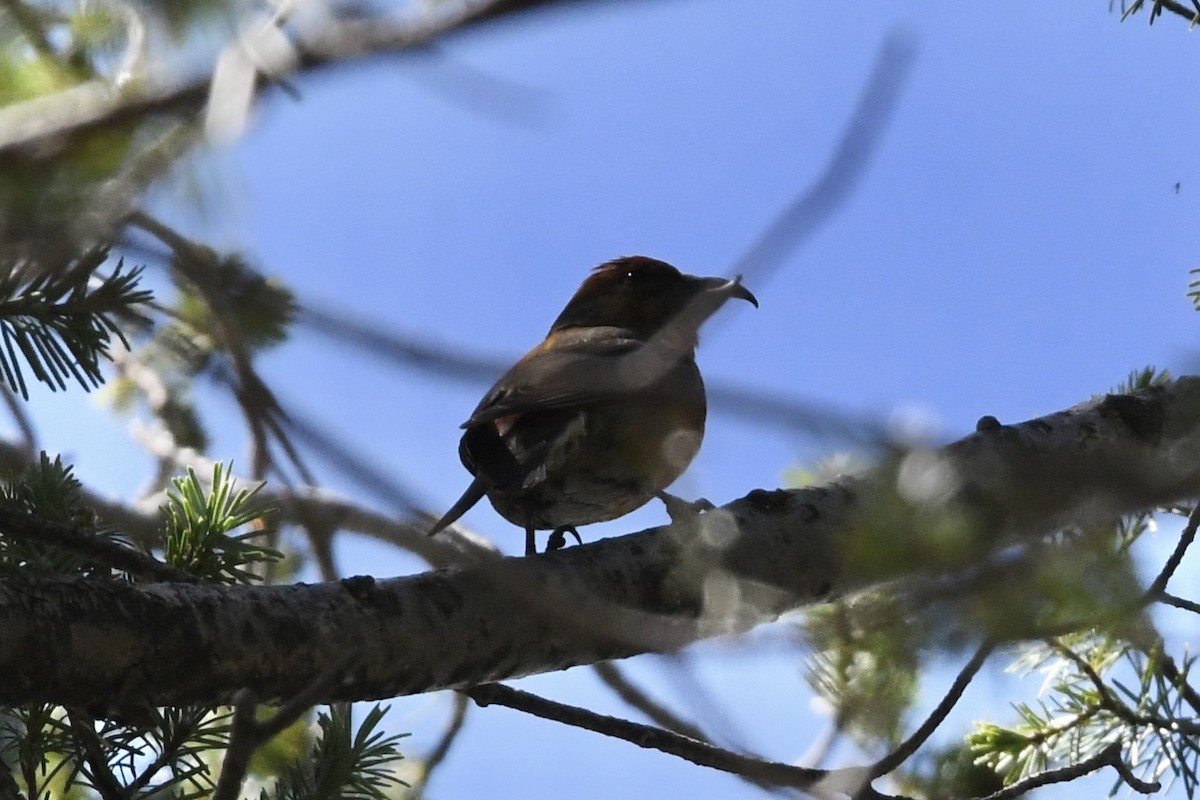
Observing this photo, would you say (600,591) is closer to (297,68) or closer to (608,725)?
(608,725)

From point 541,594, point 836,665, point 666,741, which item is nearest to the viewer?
point 541,594

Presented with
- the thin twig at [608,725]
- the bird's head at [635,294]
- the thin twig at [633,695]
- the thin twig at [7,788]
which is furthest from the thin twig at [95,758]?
the bird's head at [635,294]

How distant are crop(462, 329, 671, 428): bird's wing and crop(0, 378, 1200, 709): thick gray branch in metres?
0.77

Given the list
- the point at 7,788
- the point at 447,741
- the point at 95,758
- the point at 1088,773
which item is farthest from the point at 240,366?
the point at 447,741

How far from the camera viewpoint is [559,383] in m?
4.00

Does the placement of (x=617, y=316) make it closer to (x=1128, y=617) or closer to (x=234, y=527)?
(x=234, y=527)

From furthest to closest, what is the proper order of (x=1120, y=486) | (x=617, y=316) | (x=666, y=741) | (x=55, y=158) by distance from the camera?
(x=617, y=316), (x=666, y=741), (x=1120, y=486), (x=55, y=158)

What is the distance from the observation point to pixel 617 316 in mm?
5496

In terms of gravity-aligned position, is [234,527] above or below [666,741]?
above

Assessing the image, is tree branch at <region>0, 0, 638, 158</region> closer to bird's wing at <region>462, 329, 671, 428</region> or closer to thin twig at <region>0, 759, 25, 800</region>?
thin twig at <region>0, 759, 25, 800</region>

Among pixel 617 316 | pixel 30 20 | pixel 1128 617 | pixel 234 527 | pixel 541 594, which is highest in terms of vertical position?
pixel 617 316

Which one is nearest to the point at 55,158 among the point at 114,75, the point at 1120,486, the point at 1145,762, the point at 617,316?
the point at 114,75

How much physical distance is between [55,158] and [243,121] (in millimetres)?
253

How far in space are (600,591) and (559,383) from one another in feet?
4.23
